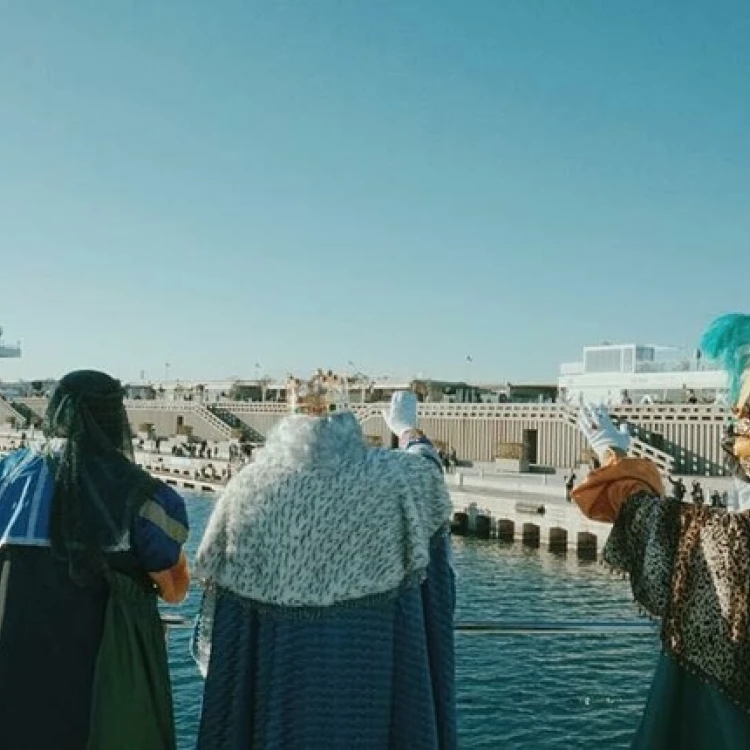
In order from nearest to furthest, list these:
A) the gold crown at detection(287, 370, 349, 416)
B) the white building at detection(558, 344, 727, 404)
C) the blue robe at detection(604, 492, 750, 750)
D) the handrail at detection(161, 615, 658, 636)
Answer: the blue robe at detection(604, 492, 750, 750) → the gold crown at detection(287, 370, 349, 416) → the handrail at detection(161, 615, 658, 636) → the white building at detection(558, 344, 727, 404)

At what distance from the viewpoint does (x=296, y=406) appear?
251 centimetres

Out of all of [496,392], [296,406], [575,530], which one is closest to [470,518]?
[575,530]

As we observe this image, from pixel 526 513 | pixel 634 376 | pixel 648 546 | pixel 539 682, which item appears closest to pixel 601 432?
pixel 648 546

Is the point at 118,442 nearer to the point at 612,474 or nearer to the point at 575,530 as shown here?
the point at 612,474

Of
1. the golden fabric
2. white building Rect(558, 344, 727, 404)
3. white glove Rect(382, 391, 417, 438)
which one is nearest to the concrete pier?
white building Rect(558, 344, 727, 404)

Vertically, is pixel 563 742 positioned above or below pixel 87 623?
below

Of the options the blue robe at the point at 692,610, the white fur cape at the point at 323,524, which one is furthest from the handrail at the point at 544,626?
the blue robe at the point at 692,610

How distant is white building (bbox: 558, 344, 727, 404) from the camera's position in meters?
38.5

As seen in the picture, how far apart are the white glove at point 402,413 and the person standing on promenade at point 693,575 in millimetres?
747

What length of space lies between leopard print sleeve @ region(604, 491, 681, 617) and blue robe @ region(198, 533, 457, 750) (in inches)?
18.1

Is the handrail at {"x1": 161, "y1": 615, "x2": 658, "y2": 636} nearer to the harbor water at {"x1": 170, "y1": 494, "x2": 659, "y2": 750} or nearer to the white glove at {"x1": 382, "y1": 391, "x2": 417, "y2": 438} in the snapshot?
the white glove at {"x1": 382, "y1": 391, "x2": 417, "y2": 438}

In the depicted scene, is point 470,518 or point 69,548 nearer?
point 69,548

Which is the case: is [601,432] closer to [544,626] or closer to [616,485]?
[616,485]

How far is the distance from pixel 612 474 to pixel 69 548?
4.10 ft
